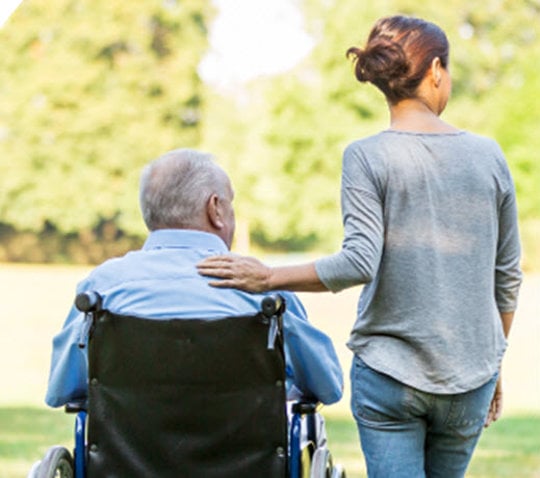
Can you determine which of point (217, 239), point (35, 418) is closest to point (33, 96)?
point (35, 418)

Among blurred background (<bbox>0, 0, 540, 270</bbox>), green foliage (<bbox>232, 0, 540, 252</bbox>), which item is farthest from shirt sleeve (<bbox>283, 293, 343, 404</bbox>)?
green foliage (<bbox>232, 0, 540, 252</bbox>)

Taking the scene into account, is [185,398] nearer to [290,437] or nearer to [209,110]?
[290,437]

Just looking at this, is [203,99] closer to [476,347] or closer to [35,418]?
[35,418]

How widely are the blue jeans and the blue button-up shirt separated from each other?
0.20 meters

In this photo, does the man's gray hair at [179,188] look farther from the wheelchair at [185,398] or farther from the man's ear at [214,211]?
the wheelchair at [185,398]

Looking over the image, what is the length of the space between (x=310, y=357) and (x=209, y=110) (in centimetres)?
2970

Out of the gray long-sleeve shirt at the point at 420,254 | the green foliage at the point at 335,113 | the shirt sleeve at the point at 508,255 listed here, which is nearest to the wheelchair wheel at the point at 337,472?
the gray long-sleeve shirt at the point at 420,254

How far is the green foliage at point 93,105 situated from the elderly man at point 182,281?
96.1 feet

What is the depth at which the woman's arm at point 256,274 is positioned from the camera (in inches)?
85.4

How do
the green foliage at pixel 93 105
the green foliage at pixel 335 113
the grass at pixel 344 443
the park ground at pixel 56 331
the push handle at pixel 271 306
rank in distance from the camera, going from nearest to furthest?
the push handle at pixel 271 306
the grass at pixel 344 443
the park ground at pixel 56 331
the green foliage at pixel 335 113
the green foliage at pixel 93 105

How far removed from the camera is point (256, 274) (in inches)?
88.4

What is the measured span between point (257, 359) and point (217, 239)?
29 cm

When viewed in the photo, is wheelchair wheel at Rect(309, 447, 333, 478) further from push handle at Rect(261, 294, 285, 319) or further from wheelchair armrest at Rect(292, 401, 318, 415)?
push handle at Rect(261, 294, 285, 319)

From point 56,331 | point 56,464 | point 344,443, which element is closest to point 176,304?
point 56,464
